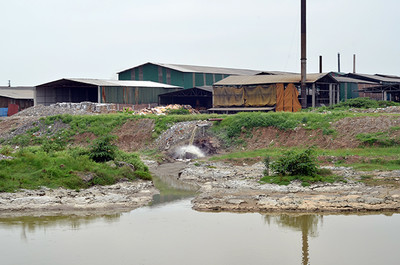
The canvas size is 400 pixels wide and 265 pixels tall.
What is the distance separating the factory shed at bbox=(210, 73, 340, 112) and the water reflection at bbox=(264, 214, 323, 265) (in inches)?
1172

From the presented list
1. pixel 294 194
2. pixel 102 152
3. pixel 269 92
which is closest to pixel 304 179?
pixel 294 194

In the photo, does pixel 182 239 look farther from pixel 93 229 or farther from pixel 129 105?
pixel 129 105

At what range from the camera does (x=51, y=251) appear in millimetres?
17672

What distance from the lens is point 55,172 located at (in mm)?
26625

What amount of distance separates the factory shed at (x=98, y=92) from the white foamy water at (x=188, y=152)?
1969 cm

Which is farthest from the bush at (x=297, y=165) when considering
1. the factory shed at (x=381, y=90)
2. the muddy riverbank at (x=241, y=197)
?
the factory shed at (x=381, y=90)

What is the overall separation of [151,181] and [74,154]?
4316 mm

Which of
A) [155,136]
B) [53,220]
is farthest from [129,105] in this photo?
[53,220]

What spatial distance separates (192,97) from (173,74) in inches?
250

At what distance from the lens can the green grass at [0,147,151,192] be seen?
25594 mm

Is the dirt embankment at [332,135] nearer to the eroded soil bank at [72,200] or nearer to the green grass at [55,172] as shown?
the green grass at [55,172]

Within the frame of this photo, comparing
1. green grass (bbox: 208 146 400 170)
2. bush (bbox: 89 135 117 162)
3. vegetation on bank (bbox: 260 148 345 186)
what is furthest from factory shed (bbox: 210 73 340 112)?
bush (bbox: 89 135 117 162)

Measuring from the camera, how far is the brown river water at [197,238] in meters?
17.0

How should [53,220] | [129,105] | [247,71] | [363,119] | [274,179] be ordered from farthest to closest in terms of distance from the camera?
[247,71] < [129,105] < [363,119] < [274,179] < [53,220]
